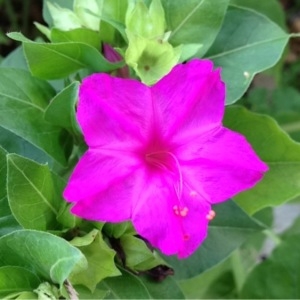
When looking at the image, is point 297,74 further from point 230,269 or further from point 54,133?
point 54,133

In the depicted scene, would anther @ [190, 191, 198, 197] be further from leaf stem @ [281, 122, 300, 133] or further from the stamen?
leaf stem @ [281, 122, 300, 133]

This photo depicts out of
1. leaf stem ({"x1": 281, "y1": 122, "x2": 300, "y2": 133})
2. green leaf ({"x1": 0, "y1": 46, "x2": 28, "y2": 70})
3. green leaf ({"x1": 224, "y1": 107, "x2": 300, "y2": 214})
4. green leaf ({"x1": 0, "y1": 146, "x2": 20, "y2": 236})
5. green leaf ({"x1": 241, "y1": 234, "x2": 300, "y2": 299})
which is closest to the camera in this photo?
green leaf ({"x1": 0, "y1": 146, "x2": 20, "y2": 236})

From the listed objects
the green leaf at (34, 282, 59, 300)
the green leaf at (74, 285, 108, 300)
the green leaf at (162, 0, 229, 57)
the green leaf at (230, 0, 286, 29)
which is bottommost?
the green leaf at (230, 0, 286, 29)

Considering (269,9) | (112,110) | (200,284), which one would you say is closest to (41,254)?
(112,110)

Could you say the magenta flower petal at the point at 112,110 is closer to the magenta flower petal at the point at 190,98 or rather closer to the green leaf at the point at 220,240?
the magenta flower petal at the point at 190,98

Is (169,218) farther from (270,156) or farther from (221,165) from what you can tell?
(270,156)

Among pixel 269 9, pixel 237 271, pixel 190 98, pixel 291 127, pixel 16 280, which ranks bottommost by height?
pixel 237 271

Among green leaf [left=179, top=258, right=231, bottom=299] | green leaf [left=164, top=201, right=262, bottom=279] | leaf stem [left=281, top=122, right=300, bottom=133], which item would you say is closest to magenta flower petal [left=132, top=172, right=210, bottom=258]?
green leaf [left=164, top=201, right=262, bottom=279]
